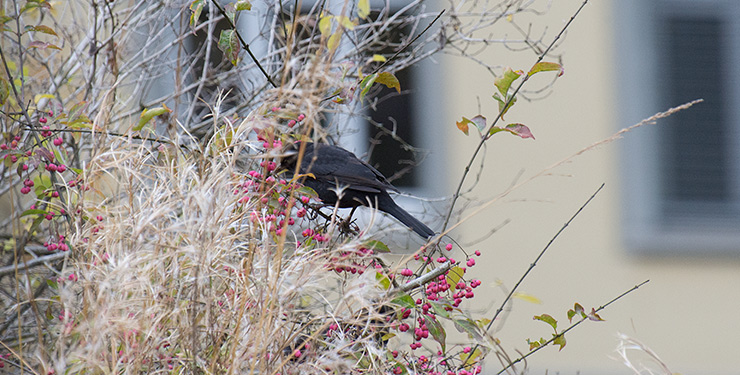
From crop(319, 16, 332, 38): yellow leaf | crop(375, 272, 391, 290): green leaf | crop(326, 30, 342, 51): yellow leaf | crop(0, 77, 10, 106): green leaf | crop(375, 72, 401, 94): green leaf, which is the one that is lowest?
crop(375, 272, 391, 290): green leaf

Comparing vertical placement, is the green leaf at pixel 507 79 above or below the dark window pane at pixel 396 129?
above

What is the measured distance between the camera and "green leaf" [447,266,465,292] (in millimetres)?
2215

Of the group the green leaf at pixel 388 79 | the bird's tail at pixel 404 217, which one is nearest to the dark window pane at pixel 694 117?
the bird's tail at pixel 404 217

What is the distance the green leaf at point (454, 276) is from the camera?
221 centimetres

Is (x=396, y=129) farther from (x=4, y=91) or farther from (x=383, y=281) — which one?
(x=383, y=281)

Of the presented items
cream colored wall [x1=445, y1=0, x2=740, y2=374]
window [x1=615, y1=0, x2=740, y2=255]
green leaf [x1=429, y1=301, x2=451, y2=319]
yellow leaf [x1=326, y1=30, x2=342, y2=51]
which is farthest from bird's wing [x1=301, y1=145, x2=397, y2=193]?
window [x1=615, y1=0, x2=740, y2=255]

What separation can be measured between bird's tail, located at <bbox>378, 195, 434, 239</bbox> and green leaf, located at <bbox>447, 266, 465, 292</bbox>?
22.7 inches

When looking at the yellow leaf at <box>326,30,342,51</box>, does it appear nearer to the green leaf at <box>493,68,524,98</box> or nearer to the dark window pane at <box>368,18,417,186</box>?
the green leaf at <box>493,68,524,98</box>

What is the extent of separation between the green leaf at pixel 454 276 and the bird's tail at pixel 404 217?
576 mm

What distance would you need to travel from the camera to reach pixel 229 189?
2.01 m

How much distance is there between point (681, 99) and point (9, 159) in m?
5.01

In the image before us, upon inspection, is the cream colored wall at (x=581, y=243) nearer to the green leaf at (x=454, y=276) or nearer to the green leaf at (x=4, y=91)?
the green leaf at (x=454, y=276)

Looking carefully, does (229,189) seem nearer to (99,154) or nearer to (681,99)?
(99,154)

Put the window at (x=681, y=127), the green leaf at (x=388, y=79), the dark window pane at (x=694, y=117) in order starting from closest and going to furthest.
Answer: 1. the green leaf at (x=388, y=79)
2. the window at (x=681, y=127)
3. the dark window pane at (x=694, y=117)
